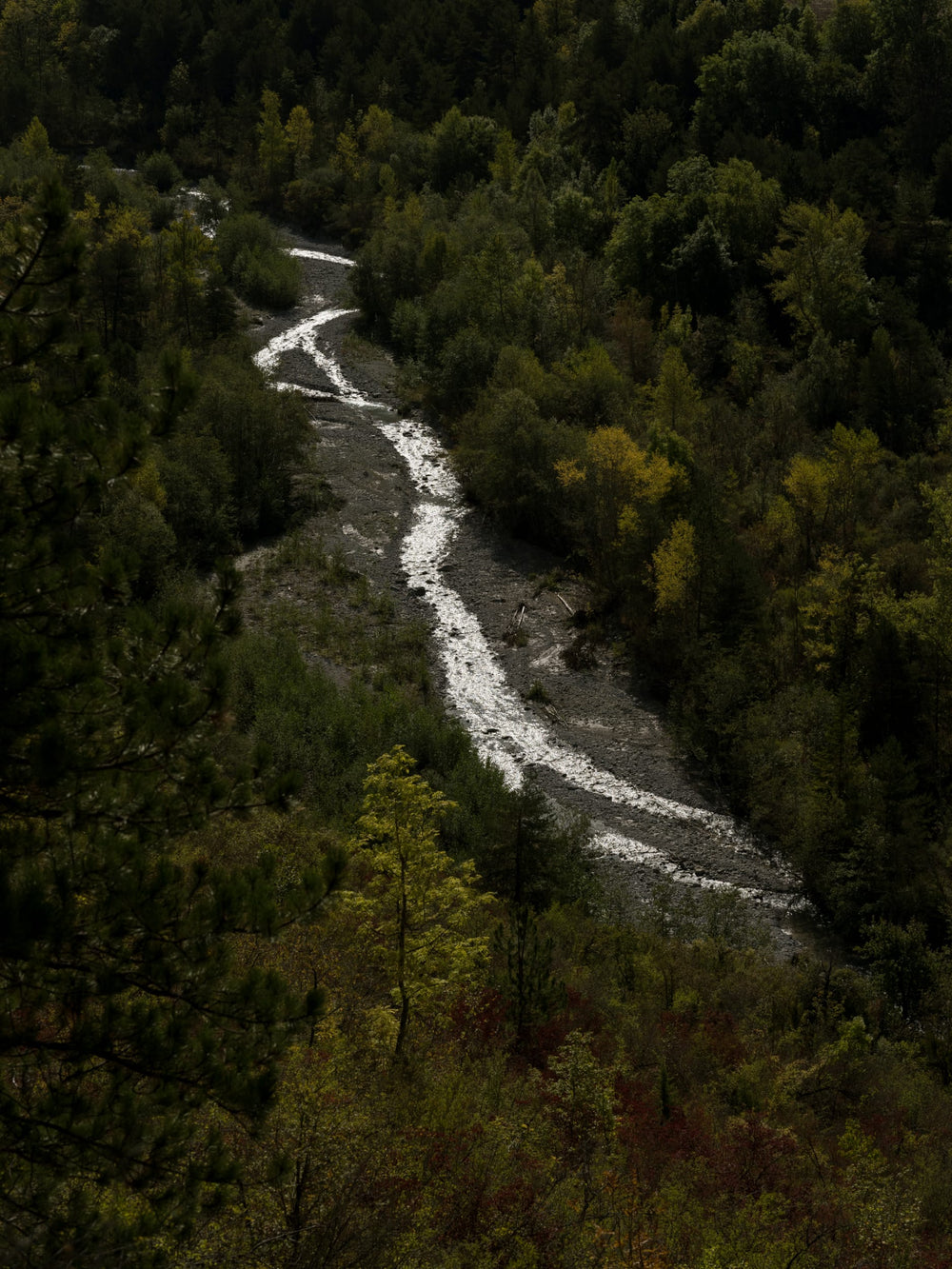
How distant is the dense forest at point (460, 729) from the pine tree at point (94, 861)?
38mm

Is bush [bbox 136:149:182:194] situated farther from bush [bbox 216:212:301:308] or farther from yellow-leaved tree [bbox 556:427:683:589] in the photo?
yellow-leaved tree [bbox 556:427:683:589]

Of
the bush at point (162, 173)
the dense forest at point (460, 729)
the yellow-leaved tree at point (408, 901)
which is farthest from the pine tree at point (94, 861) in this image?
the bush at point (162, 173)

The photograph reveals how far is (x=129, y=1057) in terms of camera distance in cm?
765

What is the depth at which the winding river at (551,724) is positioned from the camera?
30.6 meters

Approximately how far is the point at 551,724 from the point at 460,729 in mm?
5232

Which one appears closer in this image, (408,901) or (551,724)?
(408,901)

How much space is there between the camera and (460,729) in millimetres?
33000

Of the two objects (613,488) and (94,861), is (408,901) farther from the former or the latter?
(613,488)

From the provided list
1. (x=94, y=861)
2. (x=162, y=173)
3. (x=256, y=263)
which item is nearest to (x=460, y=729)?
(x=94, y=861)

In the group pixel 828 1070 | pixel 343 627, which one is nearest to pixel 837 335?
pixel 343 627

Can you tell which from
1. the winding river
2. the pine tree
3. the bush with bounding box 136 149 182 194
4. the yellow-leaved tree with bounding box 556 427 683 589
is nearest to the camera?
the pine tree

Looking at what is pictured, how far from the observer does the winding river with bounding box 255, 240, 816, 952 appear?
3056 cm

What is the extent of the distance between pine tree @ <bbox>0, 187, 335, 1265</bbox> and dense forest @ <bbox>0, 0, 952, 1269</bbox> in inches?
1.5

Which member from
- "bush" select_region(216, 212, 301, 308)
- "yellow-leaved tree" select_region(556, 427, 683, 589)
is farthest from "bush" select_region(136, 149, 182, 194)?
"yellow-leaved tree" select_region(556, 427, 683, 589)
